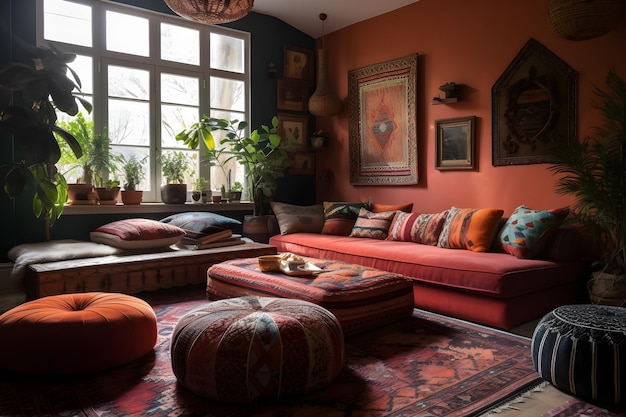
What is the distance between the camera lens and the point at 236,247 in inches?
180

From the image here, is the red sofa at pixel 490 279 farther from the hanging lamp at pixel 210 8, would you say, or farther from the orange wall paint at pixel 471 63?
the hanging lamp at pixel 210 8

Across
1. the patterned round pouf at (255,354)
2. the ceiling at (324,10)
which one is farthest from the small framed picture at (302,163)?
the patterned round pouf at (255,354)

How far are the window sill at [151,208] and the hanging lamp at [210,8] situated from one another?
7.30ft

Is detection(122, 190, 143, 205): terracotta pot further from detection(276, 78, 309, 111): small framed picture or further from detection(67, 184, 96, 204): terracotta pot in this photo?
detection(276, 78, 309, 111): small framed picture

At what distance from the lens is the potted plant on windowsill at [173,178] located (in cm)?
500

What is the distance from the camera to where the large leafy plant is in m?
3.20

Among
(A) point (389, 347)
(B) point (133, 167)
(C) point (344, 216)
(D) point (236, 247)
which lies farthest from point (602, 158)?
(B) point (133, 167)

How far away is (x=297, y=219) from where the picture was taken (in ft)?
17.5

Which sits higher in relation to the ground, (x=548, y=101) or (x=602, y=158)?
(x=548, y=101)

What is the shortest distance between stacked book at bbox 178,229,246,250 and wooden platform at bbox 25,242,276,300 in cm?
9

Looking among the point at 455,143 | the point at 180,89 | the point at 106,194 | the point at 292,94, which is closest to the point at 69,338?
the point at 106,194

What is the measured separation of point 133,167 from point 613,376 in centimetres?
425

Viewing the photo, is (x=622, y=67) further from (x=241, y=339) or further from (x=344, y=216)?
(x=241, y=339)

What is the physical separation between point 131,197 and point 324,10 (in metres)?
3.00
